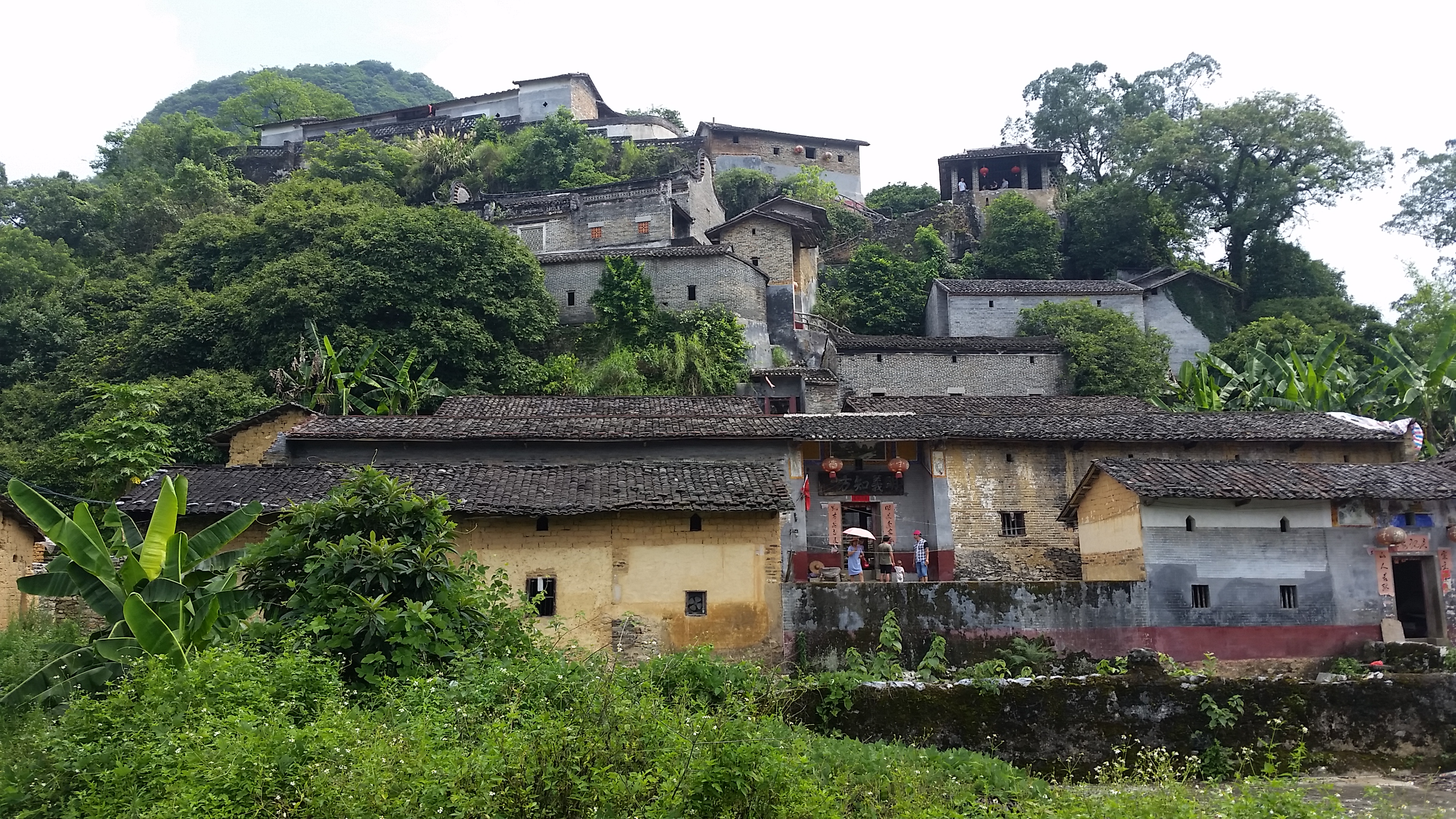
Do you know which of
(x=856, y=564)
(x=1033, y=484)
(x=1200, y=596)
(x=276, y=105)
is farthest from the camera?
(x=276, y=105)

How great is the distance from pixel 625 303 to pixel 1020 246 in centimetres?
2002

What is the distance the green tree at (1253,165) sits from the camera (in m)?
40.6

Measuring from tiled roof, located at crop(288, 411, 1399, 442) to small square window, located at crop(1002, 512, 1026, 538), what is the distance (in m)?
1.89

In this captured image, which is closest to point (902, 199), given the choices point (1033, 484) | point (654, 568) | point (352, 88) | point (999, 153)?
point (999, 153)

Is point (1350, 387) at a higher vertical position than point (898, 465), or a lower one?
higher

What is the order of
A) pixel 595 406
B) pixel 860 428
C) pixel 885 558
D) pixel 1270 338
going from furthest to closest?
pixel 1270 338 < pixel 595 406 < pixel 885 558 < pixel 860 428

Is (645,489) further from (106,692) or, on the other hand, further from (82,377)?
(82,377)

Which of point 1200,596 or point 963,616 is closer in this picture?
point 963,616

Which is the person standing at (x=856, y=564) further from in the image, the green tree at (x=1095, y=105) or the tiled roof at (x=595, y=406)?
the green tree at (x=1095, y=105)

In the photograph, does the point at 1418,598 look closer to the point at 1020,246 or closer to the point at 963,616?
the point at 963,616

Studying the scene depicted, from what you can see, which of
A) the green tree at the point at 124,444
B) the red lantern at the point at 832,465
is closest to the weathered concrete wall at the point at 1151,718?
the red lantern at the point at 832,465

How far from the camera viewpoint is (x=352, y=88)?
91.7 m

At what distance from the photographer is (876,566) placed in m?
24.5

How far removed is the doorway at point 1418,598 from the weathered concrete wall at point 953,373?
48.2ft
